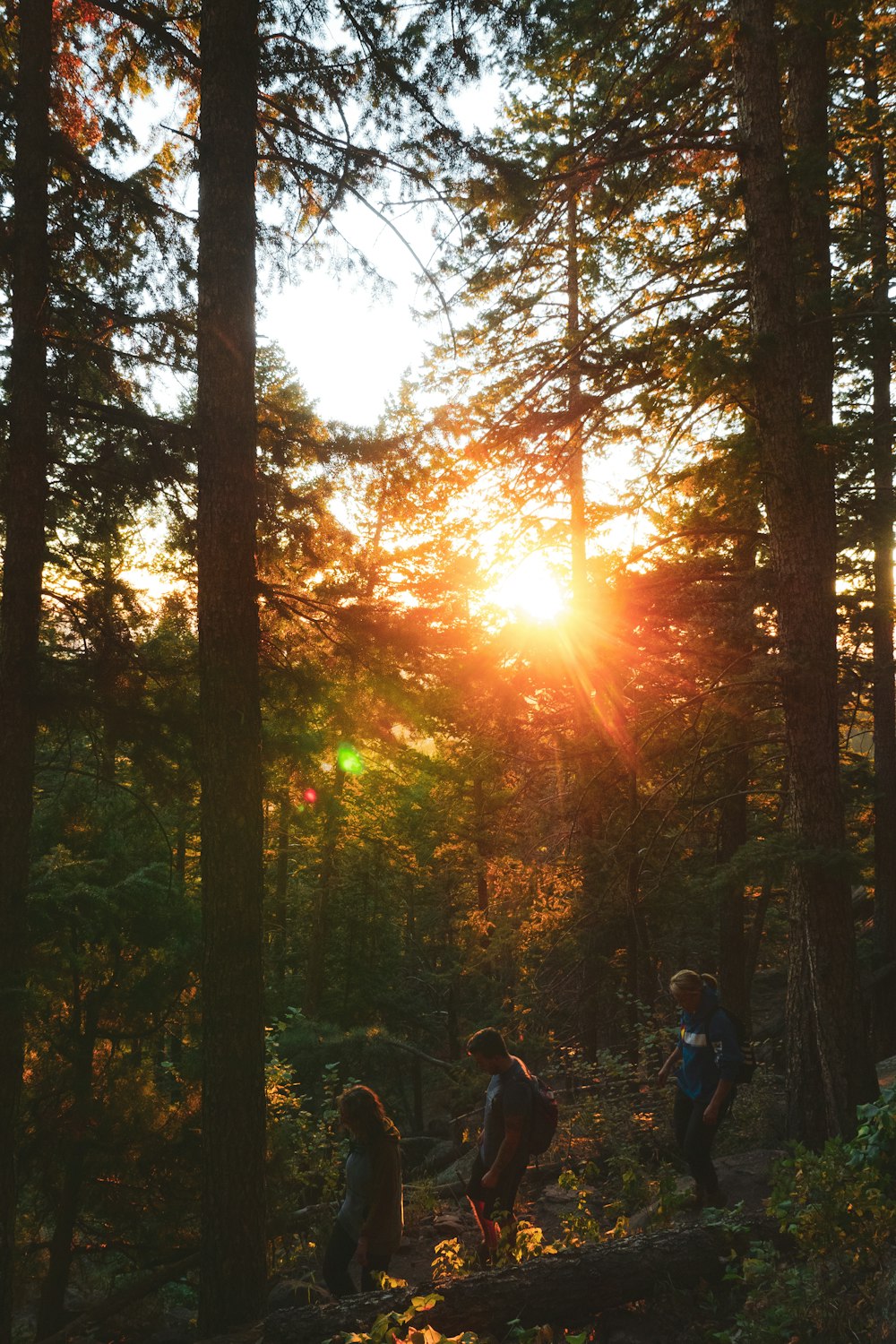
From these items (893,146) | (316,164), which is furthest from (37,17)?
(893,146)

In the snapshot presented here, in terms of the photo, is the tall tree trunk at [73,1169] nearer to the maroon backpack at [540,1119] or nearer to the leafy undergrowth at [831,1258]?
the maroon backpack at [540,1119]

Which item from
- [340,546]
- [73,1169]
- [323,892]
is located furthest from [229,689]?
[323,892]

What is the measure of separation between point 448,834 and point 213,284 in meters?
21.7

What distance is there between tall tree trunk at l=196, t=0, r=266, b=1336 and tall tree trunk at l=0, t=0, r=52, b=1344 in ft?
7.03

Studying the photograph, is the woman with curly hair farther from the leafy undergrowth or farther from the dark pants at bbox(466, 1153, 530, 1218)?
the leafy undergrowth

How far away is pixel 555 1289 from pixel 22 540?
23.0 feet

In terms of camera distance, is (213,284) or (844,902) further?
(844,902)

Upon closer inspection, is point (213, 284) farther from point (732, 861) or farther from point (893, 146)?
point (893, 146)

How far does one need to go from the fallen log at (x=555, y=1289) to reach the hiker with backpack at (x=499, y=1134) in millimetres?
992

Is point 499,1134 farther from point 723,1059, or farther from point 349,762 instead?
point 349,762

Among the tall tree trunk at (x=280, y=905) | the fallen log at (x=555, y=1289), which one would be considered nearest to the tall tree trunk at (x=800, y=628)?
the fallen log at (x=555, y=1289)

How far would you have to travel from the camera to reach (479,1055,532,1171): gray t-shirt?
19.5ft

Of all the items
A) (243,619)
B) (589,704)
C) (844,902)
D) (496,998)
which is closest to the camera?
(243,619)

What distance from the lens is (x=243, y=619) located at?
6.18 m
